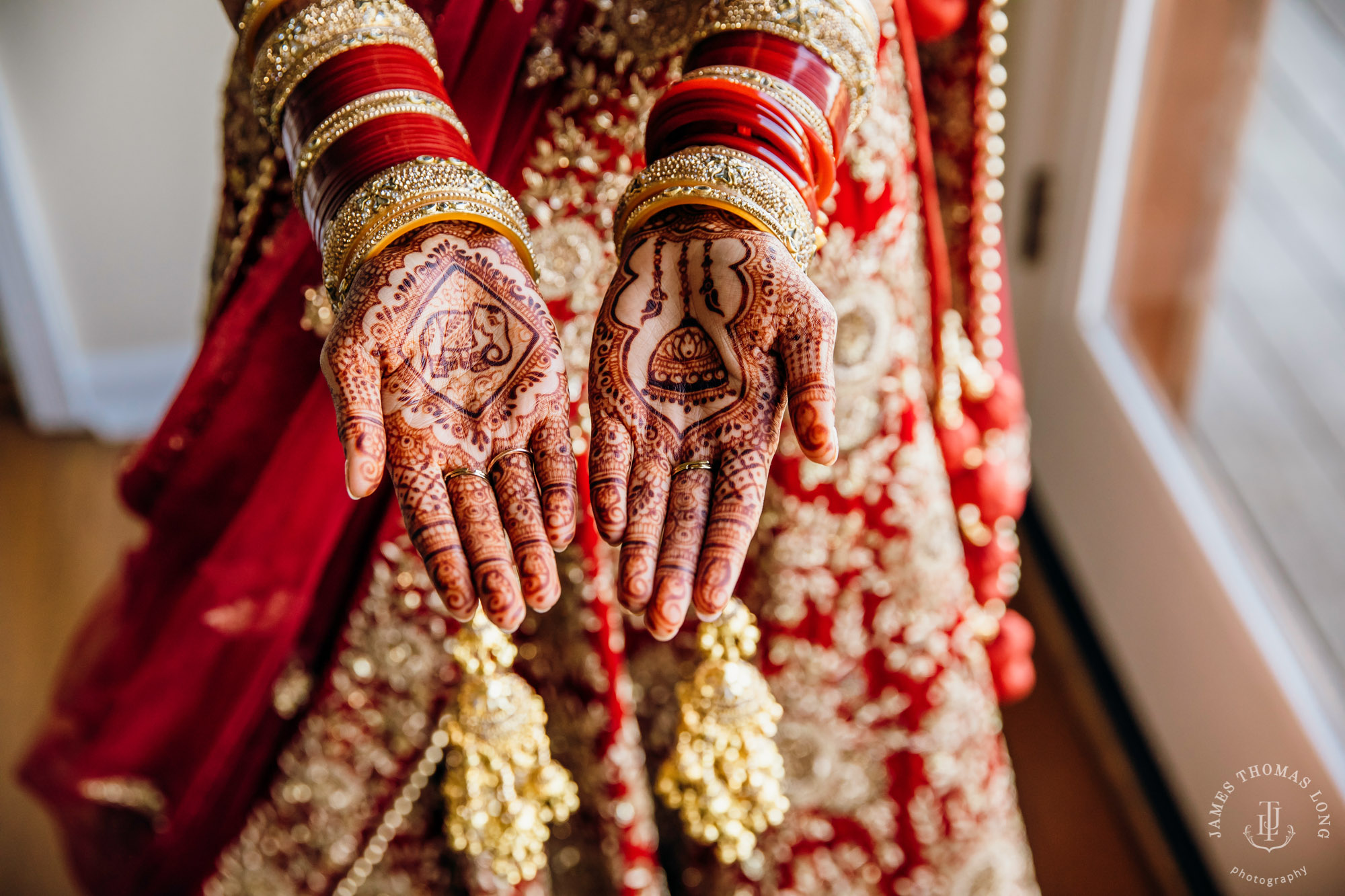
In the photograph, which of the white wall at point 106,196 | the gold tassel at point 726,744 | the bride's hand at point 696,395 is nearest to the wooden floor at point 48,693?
the white wall at point 106,196

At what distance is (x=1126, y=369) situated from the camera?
1144mm

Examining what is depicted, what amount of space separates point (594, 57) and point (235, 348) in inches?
11.0

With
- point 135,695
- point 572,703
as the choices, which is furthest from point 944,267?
point 135,695

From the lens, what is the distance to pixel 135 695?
27.1 inches

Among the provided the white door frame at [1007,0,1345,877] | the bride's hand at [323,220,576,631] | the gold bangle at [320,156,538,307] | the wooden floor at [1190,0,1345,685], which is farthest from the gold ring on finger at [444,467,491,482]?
the wooden floor at [1190,0,1345,685]

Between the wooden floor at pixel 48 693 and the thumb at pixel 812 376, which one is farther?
the wooden floor at pixel 48 693

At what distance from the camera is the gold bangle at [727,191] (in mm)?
465

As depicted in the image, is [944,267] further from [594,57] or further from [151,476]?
[151,476]

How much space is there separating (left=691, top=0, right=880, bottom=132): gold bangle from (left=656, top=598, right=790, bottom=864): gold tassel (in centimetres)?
30

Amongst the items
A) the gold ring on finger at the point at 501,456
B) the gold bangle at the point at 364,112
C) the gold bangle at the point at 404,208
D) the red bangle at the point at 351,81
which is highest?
the red bangle at the point at 351,81

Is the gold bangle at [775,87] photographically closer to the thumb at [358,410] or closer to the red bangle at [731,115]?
the red bangle at [731,115]

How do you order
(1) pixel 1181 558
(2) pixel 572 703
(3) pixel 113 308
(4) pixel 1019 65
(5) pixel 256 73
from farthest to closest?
(3) pixel 113 308, (4) pixel 1019 65, (1) pixel 1181 558, (2) pixel 572 703, (5) pixel 256 73

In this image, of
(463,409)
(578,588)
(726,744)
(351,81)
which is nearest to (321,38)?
(351,81)

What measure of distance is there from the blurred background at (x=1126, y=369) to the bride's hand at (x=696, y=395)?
616 mm
